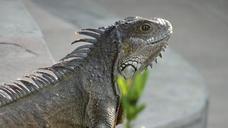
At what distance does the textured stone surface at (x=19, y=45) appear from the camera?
290 centimetres

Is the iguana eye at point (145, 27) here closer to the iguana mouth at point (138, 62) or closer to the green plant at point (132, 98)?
the iguana mouth at point (138, 62)

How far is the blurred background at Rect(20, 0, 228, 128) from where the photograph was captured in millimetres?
5184

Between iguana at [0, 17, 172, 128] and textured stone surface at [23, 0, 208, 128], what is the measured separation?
5.38ft

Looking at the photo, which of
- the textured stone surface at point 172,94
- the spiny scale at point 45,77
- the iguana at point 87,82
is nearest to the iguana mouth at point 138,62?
the iguana at point 87,82

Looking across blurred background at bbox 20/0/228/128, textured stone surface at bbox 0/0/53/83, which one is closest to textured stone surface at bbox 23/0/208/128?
blurred background at bbox 20/0/228/128

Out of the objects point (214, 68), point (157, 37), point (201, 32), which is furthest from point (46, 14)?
point (157, 37)

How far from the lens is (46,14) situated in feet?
18.3

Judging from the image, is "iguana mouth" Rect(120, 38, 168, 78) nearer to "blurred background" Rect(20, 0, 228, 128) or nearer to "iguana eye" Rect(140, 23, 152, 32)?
"iguana eye" Rect(140, 23, 152, 32)

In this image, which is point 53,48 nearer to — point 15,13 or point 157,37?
point 15,13

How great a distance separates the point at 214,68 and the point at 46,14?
202cm

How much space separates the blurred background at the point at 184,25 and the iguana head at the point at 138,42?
2.08 meters

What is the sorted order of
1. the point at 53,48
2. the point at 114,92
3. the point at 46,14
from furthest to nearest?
the point at 46,14 < the point at 53,48 < the point at 114,92

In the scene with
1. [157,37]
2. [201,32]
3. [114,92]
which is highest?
[201,32]

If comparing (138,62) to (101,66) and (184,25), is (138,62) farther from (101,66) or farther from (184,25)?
(184,25)
